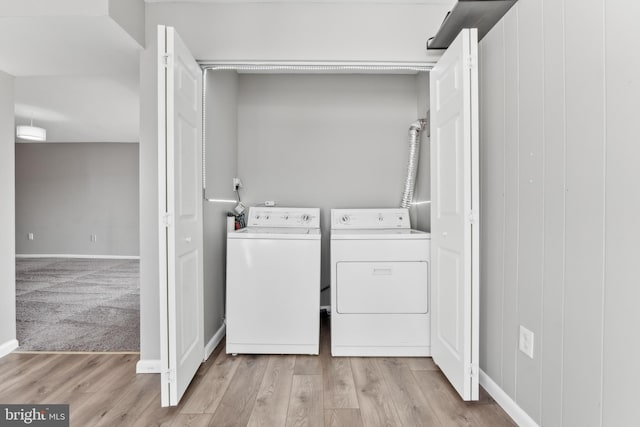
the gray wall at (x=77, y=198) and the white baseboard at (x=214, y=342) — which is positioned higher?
the gray wall at (x=77, y=198)

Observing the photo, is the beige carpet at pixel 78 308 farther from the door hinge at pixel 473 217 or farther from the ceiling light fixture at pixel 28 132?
the door hinge at pixel 473 217

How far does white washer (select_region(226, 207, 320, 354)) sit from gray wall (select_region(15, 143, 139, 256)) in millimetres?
5357

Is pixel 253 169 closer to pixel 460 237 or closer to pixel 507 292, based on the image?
pixel 460 237

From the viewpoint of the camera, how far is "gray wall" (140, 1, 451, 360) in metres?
2.16

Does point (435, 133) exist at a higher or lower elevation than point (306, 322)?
higher

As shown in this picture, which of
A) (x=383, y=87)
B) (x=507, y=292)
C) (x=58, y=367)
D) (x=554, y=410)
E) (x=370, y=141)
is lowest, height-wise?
(x=58, y=367)

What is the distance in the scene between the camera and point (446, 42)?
6.93 feet

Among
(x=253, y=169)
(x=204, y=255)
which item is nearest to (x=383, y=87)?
(x=253, y=169)

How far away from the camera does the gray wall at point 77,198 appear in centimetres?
687

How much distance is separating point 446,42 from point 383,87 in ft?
3.43

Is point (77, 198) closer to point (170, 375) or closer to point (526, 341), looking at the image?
point (170, 375)

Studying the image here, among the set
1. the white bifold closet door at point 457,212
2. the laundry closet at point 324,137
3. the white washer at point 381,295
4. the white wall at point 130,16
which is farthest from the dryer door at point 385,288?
the white wall at point 130,16

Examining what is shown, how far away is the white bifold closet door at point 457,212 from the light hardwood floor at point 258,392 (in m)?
0.16

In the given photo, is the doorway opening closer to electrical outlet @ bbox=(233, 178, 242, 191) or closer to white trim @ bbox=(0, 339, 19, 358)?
white trim @ bbox=(0, 339, 19, 358)
